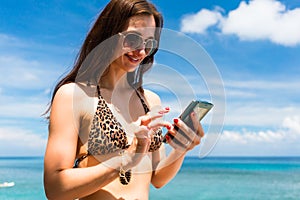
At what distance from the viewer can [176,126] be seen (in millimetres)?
2293

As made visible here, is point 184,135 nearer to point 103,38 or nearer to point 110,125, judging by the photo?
point 110,125

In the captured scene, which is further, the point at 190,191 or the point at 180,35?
the point at 190,191

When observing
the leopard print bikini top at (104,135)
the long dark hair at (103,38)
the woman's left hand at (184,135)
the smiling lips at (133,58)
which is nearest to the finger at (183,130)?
the woman's left hand at (184,135)

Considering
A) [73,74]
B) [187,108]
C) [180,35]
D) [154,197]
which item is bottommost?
[187,108]

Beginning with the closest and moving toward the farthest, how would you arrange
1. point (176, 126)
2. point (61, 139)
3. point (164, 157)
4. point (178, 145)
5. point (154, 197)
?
point (61, 139), point (176, 126), point (178, 145), point (164, 157), point (154, 197)

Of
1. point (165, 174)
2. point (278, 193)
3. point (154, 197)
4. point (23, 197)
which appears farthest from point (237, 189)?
point (165, 174)

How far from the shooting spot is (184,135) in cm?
234

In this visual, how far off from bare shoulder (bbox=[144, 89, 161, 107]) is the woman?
0.32 ft

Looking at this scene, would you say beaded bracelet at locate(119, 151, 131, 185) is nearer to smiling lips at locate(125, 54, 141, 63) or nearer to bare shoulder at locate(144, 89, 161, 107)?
smiling lips at locate(125, 54, 141, 63)

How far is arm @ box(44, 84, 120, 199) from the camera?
6.86 ft

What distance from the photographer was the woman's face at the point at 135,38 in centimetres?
240

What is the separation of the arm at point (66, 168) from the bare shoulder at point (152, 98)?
29.3 inches

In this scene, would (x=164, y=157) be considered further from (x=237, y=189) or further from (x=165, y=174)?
(x=237, y=189)

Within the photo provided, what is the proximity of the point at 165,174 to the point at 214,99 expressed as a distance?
0.58 meters
